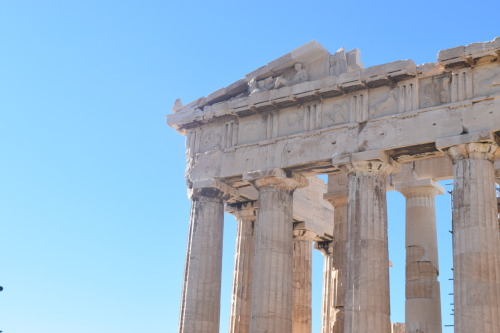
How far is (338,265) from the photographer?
3625 cm

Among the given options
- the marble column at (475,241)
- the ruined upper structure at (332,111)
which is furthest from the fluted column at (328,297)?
the marble column at (475,241)

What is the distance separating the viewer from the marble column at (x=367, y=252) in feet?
93.5

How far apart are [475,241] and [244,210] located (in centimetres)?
1337

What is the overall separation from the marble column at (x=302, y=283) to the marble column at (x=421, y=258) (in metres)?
6.52

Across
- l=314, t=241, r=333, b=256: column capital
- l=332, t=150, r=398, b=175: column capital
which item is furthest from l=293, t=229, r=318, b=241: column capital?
l=332, t=150, r=398, b=175: column capital

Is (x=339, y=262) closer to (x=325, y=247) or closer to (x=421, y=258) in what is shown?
(x=421, y=258)

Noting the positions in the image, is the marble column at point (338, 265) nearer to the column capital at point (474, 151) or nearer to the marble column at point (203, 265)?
the marble column at point (203, 265)

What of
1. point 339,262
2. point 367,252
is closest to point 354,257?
point 367,252

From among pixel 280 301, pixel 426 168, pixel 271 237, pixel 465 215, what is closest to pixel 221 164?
pixel 271 237

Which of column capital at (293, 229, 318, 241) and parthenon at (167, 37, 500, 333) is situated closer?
parthenon at (167, 37, 500, 333)

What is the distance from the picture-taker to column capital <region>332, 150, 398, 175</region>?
3025cm

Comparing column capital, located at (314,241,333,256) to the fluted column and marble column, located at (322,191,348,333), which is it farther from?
marble column, located at (322,191,348,333)

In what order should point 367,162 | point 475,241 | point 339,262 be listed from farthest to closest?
point 339,262 → point 367,162 → point 475,241

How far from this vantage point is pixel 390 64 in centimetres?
3064
